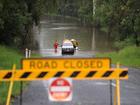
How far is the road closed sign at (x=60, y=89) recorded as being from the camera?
35.8 feet

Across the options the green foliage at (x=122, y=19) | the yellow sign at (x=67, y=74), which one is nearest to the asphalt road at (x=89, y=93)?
the yellow sign at (x=67, y=74)

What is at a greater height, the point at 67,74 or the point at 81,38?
the point at 67,74

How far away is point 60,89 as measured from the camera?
11.0 m

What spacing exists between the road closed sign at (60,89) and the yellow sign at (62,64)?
27cm

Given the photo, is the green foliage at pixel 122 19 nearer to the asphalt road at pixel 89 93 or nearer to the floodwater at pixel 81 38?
the floodwater at pixel 81 38

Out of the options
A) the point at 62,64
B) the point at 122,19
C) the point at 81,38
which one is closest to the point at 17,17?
the point at 122,19

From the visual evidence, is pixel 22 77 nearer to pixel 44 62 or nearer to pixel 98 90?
pixel 44 62

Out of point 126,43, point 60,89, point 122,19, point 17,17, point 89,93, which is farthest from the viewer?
point 126,43

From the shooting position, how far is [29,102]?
50.6 feet

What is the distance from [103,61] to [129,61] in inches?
1091

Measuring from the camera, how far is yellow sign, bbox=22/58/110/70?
36.1 ft

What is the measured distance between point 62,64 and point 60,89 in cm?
53

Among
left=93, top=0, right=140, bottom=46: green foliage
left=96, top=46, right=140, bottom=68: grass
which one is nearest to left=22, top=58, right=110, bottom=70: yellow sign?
left=96, top=46, right=140, bottom=68: grass

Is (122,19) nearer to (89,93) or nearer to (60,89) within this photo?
(89,93)
